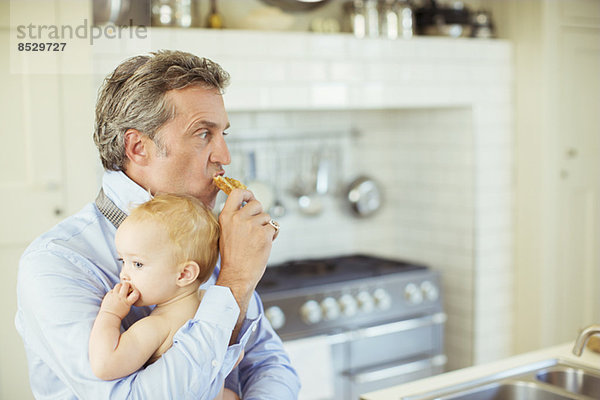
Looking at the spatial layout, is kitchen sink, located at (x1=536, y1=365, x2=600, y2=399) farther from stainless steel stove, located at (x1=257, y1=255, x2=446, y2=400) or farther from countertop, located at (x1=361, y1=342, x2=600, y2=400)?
stainless steel stove, located at (x1=257, y1=255, x2=446, y2=400)

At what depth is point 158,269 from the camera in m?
1.41

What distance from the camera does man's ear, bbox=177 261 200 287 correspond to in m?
1.44

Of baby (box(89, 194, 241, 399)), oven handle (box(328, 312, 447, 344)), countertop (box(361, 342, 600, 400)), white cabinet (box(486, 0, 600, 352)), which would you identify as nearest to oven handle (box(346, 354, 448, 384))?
oven handle (box(328, 312, 447, 344))


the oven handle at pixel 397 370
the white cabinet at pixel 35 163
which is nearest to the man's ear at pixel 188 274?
the white cabinet at pixel 35 163

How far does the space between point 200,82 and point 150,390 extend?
27.6 inches

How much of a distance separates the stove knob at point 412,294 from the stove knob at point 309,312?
582 millimetres

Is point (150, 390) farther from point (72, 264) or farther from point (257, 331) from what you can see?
point (257, 331)

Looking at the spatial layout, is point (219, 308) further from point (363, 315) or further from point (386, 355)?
point (386, 355)

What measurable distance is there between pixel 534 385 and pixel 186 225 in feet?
3.75

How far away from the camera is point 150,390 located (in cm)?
130

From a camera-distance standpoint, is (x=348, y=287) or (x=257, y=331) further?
(x=348, y=287)

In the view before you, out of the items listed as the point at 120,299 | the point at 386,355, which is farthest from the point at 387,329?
the point at 120,299

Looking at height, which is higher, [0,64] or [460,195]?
[0,64]

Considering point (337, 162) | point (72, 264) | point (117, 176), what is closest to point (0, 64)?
point (117, 176)
